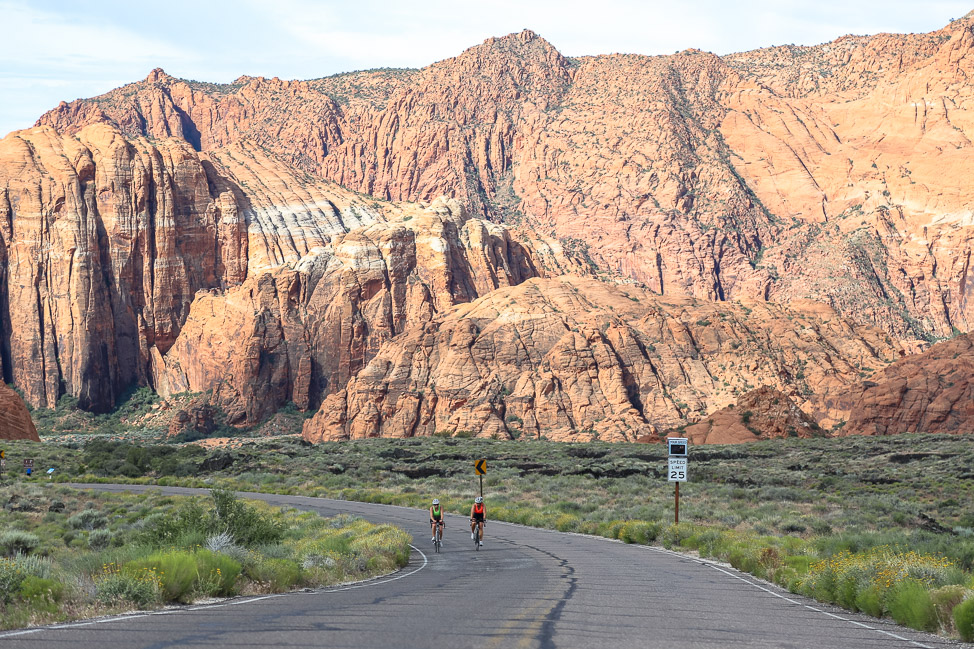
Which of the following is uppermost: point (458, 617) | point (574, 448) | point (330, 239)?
point (330, 239)

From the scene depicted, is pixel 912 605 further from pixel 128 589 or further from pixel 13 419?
pixel 13 419

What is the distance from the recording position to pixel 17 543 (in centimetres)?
2723

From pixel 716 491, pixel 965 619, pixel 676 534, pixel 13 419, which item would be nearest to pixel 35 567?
pixel 965 619

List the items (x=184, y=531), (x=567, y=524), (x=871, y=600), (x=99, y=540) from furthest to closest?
(x=567, y=524), (x=99, y=540), (x=184, y=531), (x=871, y=600)

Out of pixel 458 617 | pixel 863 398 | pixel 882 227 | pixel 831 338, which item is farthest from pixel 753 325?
pixel 458 617

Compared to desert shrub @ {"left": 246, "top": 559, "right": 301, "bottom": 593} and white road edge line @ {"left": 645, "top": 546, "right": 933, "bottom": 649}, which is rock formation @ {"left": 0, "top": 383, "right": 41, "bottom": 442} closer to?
white road edge line @ {"left": 645, "top": 546, "right": 933, "bottom": 649}

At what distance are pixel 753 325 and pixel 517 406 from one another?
102 ft

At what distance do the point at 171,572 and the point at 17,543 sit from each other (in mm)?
15234

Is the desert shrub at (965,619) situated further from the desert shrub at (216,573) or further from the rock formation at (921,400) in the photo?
the rock formation at (921,400)

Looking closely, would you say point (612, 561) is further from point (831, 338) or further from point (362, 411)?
point (831, 338)

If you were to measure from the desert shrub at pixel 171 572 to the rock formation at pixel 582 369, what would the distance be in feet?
256

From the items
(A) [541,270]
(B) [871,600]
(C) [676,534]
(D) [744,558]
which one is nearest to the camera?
(B) [871,600]

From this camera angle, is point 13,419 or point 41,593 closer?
point 41,593

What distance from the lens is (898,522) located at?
3309cm
